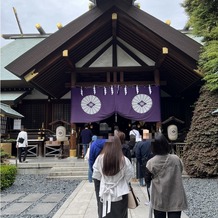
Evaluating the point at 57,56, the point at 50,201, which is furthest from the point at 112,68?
the point at 50,201

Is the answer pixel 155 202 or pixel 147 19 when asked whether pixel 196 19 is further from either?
pixel 155 202

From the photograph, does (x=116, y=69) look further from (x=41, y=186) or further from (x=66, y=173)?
(x=41, y=186)

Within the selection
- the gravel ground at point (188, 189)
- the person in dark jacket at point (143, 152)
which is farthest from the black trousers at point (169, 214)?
the person in dark jacket at point (143, 152)

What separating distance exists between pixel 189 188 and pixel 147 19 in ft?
20.8

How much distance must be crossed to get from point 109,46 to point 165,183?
1038 cm

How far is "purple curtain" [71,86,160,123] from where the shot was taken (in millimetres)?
11672

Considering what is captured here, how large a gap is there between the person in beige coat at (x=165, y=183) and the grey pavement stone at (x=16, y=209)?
3.35 metres

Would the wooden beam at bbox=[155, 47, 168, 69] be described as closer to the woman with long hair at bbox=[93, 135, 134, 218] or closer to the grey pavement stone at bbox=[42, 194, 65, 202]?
the grey pavement stone at bbox=[42, 194, 65, 202]

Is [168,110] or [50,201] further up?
[168,110]

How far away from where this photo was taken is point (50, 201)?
6.05 meters

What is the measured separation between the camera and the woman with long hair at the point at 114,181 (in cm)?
290

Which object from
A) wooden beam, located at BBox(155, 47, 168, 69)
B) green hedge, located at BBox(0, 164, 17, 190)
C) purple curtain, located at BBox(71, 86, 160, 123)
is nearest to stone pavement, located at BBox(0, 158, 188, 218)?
green hedge, located at BBox(0, 164, 17, 190)

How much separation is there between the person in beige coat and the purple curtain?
28.6 feet

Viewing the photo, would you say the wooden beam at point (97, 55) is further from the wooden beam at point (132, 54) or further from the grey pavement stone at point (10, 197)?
the grey pavement stone at point (10, 197)
